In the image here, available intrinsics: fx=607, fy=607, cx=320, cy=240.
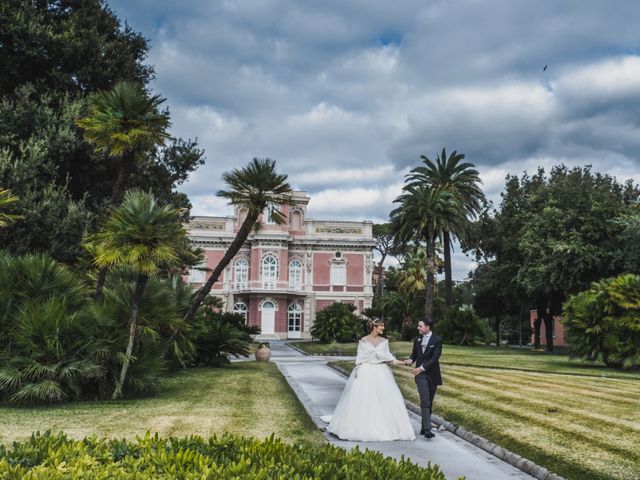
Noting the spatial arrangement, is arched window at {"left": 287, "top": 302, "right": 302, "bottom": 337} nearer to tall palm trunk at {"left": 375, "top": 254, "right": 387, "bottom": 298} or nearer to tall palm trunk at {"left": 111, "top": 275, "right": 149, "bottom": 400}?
tall palm trunk at {"left": 375, "top": 254, "right": 387, "bottom": 298}

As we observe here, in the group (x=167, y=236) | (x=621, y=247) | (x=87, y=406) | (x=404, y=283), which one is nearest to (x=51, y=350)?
(x=87, y=406)

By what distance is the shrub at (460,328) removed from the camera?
40.9 metres

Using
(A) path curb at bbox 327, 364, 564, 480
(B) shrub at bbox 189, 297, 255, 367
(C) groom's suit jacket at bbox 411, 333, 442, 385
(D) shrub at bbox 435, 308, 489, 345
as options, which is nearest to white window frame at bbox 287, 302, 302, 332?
(D) shrub at bbox 435, 308, 489, 345

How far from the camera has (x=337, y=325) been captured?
130 feet

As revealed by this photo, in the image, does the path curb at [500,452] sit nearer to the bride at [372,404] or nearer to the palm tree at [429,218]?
the bride at [372,404]

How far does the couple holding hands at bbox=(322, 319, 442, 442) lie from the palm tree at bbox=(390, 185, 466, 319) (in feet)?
92.2

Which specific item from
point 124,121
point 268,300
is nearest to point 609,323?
point 124,121

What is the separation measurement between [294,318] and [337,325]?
57.9ft

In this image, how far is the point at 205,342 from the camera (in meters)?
22.0

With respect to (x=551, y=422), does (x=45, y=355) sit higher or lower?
higher

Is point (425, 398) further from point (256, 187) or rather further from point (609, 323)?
point (609, 323)

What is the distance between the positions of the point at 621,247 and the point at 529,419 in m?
26.4

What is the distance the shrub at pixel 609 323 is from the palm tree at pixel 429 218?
1420cm

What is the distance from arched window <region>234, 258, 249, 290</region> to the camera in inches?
2250
